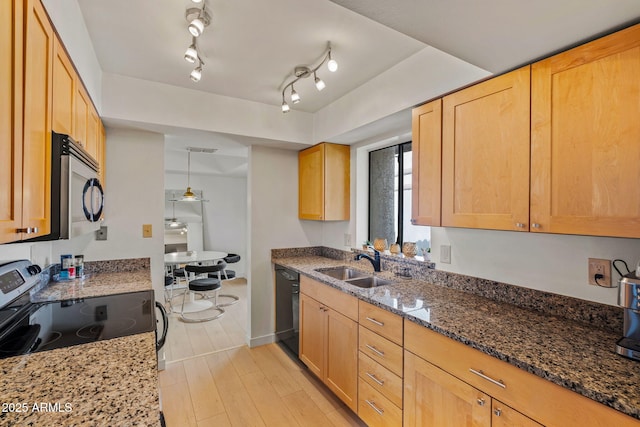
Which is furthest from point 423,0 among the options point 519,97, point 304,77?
point 304,77

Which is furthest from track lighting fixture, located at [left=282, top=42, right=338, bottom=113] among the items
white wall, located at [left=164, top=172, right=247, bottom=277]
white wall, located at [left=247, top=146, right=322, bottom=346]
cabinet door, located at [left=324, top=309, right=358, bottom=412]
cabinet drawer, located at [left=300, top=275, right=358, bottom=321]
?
white wall, located at [left=164, top=172, right=247, bottom=277]

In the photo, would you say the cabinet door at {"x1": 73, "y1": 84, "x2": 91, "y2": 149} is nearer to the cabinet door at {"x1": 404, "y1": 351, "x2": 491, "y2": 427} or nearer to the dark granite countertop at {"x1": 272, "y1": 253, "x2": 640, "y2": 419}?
the dark granite countertop at {"x1": 272, "y1": 253, "x2": 640, "y2": 419}

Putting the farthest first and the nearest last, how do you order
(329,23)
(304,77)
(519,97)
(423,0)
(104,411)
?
(304,77) → (329,23) → (519,97) → (423,0) → (104,411)

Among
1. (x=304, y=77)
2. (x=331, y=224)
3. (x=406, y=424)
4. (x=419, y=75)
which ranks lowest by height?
(x=406, y=424)

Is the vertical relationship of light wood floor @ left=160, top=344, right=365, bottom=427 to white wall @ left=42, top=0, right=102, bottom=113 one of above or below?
below

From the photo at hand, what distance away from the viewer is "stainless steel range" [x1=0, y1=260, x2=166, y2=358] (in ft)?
3.99

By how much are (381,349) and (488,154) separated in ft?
3.94

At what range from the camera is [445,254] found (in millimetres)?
2057

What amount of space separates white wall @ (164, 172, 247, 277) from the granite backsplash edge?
14.4ft

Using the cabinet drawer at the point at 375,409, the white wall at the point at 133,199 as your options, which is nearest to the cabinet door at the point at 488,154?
the cabinet drawer at the point at 375,409

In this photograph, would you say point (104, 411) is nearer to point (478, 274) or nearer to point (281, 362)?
point (478, 274)

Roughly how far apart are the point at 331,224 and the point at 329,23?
204 cm

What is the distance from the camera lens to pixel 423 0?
3.46 ft

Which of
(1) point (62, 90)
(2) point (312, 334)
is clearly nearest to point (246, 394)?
(2) point (312, 334)
